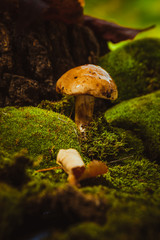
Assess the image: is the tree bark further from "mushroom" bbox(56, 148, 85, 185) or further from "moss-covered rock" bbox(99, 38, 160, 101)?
"mushroom" bbox(56, 148, 85, 185)

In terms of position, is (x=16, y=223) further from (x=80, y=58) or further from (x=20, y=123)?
(x=80, y=58)

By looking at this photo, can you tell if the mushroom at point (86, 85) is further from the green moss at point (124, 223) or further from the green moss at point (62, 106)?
the green moss at point (124, 223)

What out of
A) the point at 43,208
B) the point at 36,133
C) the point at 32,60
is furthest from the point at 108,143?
the point at 32,60

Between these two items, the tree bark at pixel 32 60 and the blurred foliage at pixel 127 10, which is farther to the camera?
the blurred foliage at pixel 127 10

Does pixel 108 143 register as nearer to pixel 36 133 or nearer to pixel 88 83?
pixel 88 83

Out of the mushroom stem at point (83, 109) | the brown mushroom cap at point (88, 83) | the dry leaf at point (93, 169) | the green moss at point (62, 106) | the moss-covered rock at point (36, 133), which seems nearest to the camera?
the dry leaf at point (93, 169)

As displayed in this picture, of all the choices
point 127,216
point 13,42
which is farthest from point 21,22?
point 127,216

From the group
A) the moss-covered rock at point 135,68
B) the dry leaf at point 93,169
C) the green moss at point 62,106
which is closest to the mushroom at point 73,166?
the dry leaf at point 93,169
